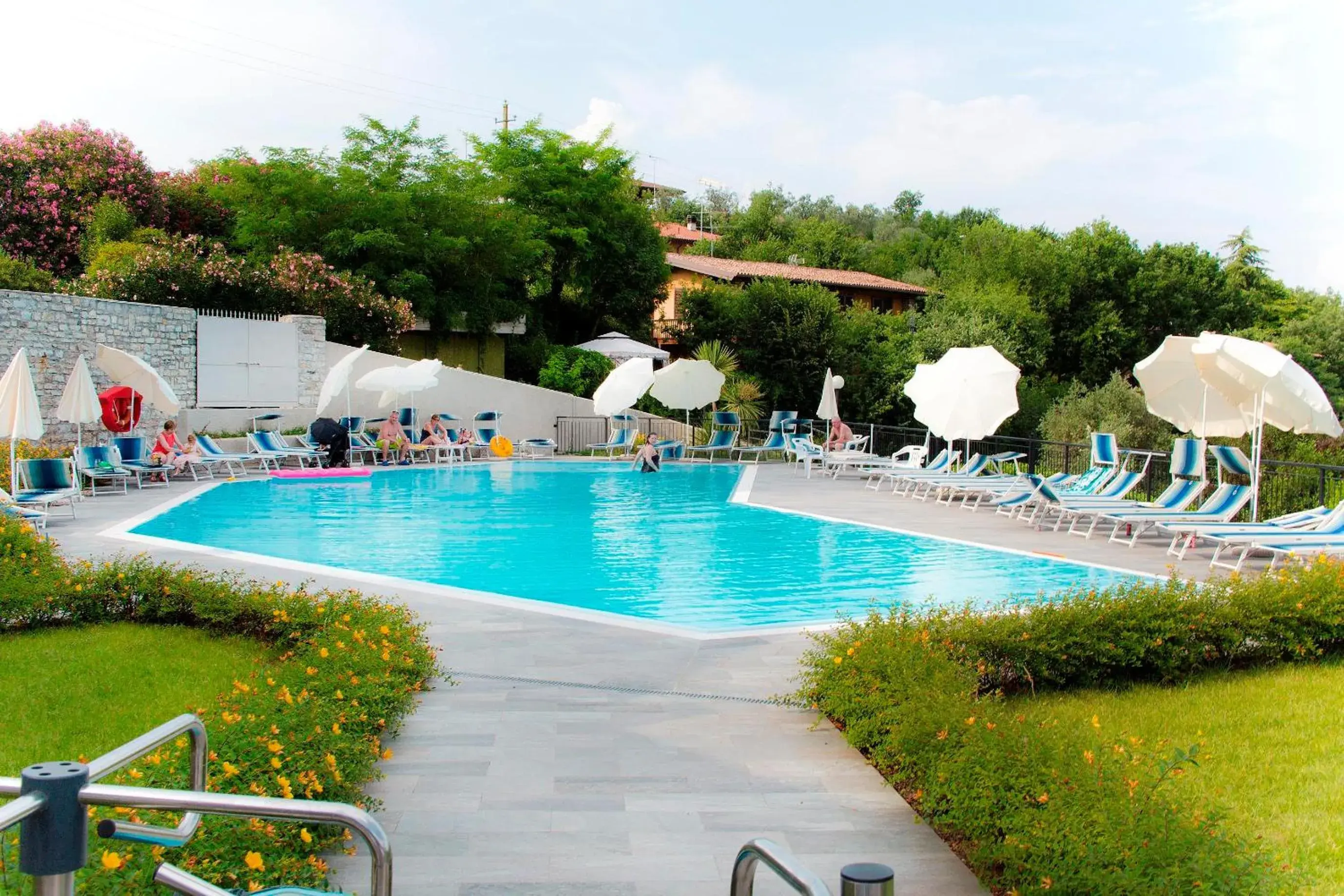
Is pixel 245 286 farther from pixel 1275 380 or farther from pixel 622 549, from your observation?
pixel 1275 380

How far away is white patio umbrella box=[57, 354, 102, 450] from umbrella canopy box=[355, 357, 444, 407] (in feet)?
19.4

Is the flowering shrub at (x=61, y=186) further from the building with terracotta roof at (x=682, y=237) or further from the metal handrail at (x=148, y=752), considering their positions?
the metal handrail at (x=148, y=752)

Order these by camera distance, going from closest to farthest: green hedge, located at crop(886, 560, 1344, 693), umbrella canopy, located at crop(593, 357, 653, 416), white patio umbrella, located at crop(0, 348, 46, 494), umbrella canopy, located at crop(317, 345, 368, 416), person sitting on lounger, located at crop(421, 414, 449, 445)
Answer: green hedge, located at crop(886, 560, 1344, 693), white patio umbrella, located at crop(0, 348, 46, 494), umbrella canopy, located at crop(317, 345, 368, 416), umbrella canopy, located at crop(593, 357, 653, 416), person sitting on lounger, located at crop(421, 414, 449, 445)

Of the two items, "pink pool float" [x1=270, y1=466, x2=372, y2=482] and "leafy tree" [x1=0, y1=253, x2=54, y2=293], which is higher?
"leafy tree" [x1=0, y1=253, x2=54, y2=293]

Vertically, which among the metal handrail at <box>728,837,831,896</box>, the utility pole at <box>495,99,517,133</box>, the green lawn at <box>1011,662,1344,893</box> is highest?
the utility pole at <box>495,99,517,133</box>

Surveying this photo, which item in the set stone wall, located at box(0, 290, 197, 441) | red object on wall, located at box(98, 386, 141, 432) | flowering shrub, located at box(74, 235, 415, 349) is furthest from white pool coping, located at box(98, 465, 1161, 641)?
flowering shrub, located at box(74, 235, 415, 349)

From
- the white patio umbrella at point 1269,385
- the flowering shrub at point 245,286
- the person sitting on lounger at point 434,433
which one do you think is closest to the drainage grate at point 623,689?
the white patio umbrella at point 1269,385

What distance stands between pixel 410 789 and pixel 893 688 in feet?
7.96

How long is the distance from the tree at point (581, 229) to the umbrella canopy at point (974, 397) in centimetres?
1839

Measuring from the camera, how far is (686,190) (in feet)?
268

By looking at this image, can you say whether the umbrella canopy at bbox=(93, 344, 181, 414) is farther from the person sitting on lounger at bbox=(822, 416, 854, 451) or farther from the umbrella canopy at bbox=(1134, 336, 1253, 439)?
the umbrella canopy at bbox=(1134, 336, 1253, 439)

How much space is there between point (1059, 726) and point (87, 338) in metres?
20.3

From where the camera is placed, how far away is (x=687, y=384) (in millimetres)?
24609

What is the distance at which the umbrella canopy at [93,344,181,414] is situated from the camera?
61.7 ft
